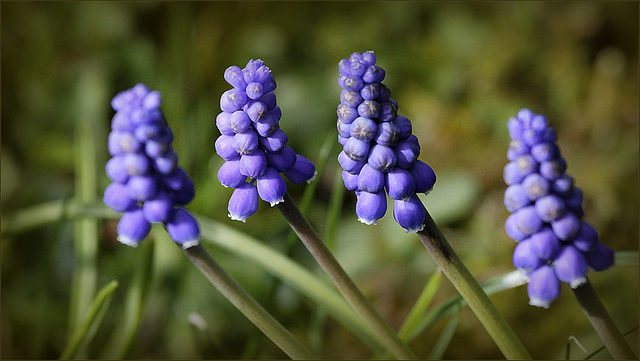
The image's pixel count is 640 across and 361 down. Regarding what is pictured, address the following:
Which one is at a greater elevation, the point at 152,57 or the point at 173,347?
the point at 152,57

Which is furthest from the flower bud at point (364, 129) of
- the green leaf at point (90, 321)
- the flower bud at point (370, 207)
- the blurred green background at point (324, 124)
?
the blurred green background at point (324, 124)

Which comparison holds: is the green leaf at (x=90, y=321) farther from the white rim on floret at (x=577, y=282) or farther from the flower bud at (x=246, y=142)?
the white rim on floret at (x=577, y=282)

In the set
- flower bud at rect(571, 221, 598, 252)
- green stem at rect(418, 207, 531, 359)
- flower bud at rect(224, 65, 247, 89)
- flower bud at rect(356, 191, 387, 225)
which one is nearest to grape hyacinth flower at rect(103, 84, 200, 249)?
flower bud at rect(224, 65, 247, 89)

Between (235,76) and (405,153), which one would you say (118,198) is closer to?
(235,76)

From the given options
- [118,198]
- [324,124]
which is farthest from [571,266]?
[324,124]

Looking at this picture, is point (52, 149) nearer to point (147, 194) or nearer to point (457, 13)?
point (147, 194)

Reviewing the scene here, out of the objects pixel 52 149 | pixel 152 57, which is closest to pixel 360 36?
pixel 152 57
